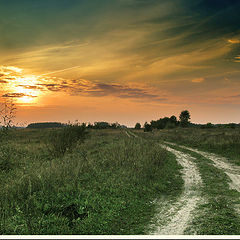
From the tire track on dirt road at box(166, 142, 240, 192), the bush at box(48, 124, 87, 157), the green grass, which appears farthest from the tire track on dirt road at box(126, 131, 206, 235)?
the bush at box(48, 124, 87, 157)

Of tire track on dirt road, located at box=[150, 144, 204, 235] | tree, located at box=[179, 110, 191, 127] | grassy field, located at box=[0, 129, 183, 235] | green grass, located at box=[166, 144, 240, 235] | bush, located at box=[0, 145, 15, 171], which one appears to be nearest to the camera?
green grass, located at box=[166, 144, 240, 235]

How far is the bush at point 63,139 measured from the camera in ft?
66.5

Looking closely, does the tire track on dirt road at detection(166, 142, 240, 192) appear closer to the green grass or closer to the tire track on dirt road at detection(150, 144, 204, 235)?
the green grass

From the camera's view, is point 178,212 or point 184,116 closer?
point 178,212

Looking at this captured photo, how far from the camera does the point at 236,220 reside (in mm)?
6738

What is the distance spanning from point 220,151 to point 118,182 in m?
15.6

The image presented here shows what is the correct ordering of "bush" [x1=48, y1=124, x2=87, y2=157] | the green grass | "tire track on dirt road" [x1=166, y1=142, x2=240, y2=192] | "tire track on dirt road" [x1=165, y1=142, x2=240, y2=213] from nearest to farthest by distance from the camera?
the green grass < "tire track on dirt road" [x1=165, y1=142, x2=240, y2=213] < "tire track on dirt road" [x1=166, y1=142, x2=240, y2=192] < "bush" [x1=48, y1=124, x2=87, y2=157]

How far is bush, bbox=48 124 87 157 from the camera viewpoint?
2027cm

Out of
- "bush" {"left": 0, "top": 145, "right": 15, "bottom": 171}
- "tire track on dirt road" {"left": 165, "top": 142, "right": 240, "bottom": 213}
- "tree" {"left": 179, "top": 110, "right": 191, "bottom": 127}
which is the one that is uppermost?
"tree" {"left": 179, "top": 110, "right": 191, "bottom": 127}

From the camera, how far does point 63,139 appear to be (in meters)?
20.5

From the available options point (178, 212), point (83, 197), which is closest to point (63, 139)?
point (83, 197)

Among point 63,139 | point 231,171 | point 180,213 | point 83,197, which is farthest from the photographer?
point 63,139

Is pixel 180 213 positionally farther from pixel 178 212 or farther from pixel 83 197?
pixel 83 197

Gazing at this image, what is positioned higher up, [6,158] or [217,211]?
[6,158]
